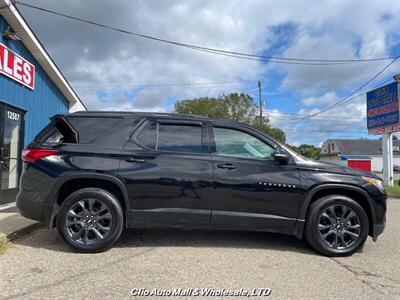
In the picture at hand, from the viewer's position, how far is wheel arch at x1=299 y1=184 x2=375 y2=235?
16.1 feet

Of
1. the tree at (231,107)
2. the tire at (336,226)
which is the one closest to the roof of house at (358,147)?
the tree at (231,107)

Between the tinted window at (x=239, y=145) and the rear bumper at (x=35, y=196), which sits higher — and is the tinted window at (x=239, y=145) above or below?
above

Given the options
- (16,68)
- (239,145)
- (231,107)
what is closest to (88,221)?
(239,145)

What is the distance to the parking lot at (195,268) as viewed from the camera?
366 cm

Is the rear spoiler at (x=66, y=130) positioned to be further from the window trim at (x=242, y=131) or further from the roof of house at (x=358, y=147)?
the roof of house at (x=358, y=147)

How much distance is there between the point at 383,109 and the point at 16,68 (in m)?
15.9

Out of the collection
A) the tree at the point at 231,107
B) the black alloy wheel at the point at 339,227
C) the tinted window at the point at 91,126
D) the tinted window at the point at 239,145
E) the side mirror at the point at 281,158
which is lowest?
the black alloy wheel at the point at 339,227

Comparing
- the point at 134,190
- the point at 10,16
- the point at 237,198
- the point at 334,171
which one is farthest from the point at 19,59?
the point at 334,171

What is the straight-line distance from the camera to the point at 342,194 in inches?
201

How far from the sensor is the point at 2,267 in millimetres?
4145

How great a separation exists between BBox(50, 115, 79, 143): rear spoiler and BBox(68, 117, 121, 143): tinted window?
0.17 feet

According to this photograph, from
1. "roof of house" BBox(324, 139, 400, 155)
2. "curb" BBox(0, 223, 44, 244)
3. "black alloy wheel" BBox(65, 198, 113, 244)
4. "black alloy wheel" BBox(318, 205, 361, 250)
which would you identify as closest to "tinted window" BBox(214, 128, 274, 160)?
"black alloy wheel" BBox(318, 205, 361, 250)

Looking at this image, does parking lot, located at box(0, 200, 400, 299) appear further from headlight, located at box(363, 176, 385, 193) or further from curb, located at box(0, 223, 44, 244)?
headlight, located at box(363, 176, 385, 193)

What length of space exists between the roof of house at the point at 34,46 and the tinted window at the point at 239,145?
6286 mm
